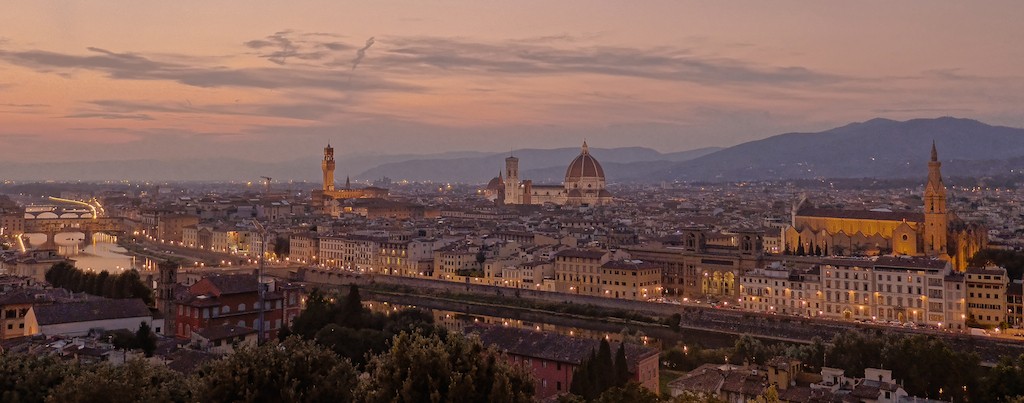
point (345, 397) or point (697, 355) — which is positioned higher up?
point (345, 397)

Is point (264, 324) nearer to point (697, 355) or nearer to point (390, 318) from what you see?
point (390, 318)

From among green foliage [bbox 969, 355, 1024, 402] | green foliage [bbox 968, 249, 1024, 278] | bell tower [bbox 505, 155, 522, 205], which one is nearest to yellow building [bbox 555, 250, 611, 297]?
green foliage [bbox 968, 249, 1024, 278]

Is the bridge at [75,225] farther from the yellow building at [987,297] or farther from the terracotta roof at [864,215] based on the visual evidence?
the yellow building at [987,297]

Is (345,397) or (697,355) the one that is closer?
(345,397)

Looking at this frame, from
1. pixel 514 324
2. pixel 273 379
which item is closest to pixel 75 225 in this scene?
pixel 514 324

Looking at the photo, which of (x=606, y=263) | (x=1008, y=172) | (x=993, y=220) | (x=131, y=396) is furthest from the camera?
(x=1008, y=172)

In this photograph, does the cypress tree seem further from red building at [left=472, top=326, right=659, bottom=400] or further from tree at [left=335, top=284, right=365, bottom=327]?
tree at [left=335, top=284, right=365, bottom=327]

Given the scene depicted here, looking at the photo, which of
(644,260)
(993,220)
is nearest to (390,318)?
(644,260)
